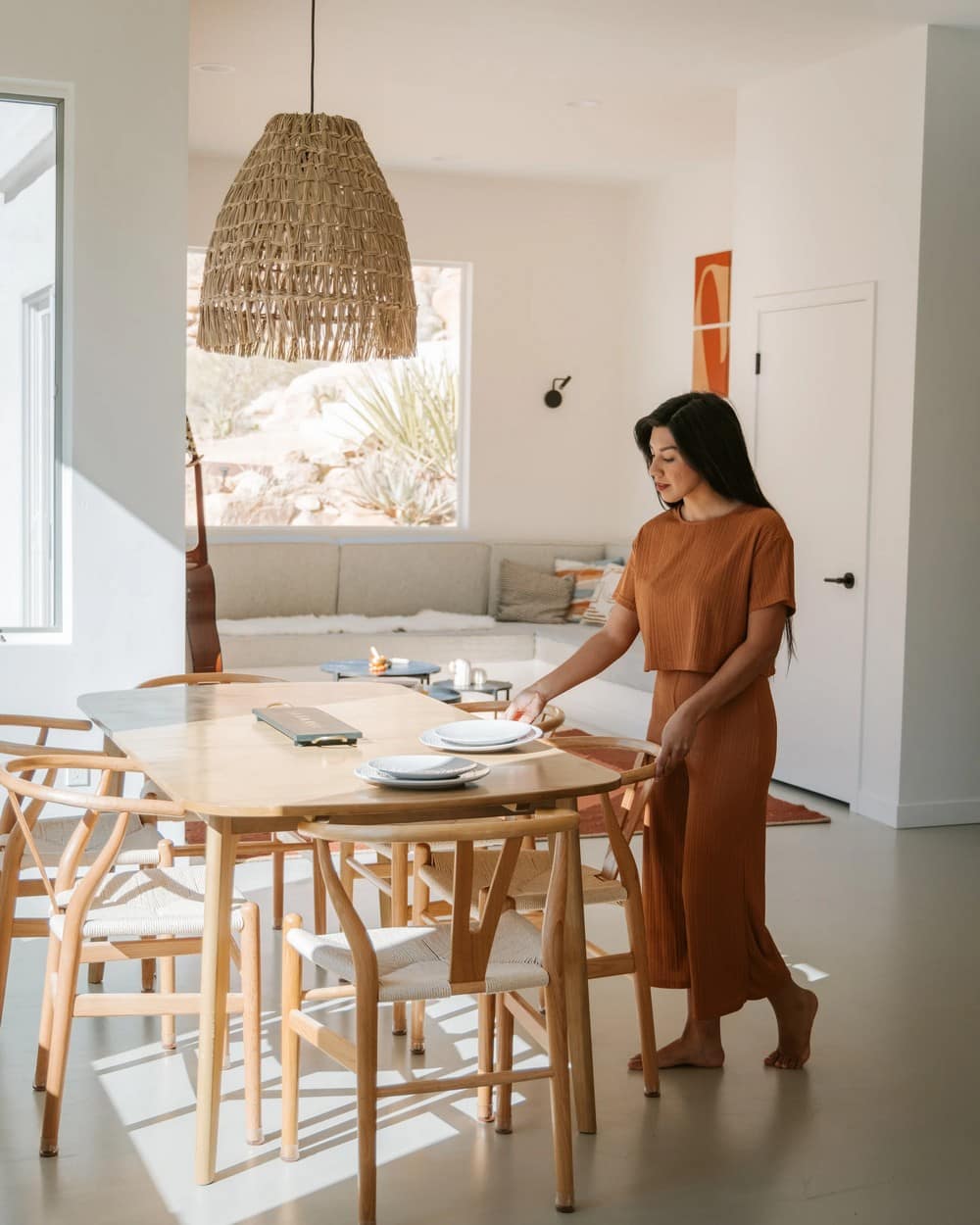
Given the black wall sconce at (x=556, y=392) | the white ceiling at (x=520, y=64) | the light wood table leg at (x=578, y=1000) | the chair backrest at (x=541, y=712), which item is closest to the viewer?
the light wood table leg at (x=578, y=1000)

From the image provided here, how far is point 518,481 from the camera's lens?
31.9 ft

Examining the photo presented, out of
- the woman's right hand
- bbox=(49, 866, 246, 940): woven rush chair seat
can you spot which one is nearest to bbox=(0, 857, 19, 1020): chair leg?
bbox=(49, 866, 246, 940): woven rush chair seat

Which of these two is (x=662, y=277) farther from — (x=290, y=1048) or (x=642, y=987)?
(x=290, y=1048)

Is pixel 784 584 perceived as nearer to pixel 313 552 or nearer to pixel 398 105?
pixel 398 105

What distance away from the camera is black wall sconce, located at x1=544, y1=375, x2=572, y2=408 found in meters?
9.68

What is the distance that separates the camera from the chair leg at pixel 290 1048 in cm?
286

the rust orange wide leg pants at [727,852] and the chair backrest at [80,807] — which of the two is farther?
the rust orange wide leg pants at [727,852]

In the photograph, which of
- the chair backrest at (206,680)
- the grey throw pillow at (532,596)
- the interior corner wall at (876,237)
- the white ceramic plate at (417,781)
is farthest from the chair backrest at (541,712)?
the grey throw pillow at (532,596)

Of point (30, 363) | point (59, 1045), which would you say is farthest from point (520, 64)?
point (59, 1045)

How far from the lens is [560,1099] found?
2719 millimetres

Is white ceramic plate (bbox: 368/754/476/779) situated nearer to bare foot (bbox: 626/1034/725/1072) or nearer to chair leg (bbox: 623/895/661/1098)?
chair leg (bbox: 623/895/661/1098)

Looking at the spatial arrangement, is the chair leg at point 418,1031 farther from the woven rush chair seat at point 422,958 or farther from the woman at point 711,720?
the woven rush chair seat at point 422,958

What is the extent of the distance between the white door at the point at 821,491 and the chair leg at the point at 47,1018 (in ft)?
12.8

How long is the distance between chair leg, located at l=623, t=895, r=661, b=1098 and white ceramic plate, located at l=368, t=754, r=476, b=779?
580mm
